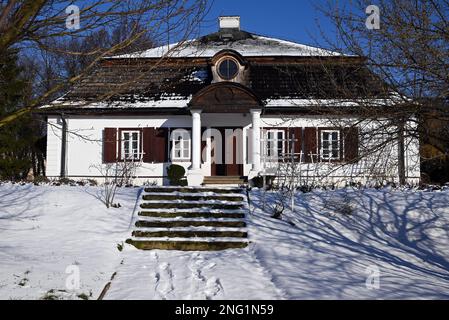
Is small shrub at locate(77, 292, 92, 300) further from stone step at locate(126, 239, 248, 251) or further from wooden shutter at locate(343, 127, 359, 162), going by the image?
wooden shutter at locate(343, 127, 359, 162)

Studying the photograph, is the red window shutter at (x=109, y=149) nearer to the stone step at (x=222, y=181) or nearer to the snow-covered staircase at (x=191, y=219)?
the stone step at (x=222, y=181)

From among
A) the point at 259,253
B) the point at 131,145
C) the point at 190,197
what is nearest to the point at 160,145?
the point at 131,145

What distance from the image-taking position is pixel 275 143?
1727 centimetres

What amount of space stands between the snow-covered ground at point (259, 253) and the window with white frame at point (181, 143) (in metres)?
5.67

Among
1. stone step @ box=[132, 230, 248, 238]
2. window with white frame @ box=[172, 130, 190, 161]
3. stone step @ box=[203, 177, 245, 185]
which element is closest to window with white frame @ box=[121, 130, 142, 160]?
window with white frame @ box=[172, 130, 190, 161]

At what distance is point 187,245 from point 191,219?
1.15 m

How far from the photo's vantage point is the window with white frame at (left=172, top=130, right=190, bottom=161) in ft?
57.2

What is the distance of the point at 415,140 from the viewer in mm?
6453

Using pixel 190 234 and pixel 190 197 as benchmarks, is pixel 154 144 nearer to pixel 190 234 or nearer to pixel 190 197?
pixel 190 197

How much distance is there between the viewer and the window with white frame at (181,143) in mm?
17438

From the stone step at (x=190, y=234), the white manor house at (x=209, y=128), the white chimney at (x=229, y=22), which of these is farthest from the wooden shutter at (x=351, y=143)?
the white chimney at (x=229, y=22)

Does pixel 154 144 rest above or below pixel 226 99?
below

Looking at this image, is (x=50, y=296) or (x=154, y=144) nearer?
(x=50, y=296)
